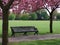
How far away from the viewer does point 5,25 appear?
11914 millimetres

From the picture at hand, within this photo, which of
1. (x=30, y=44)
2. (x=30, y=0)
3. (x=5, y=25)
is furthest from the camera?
(x=30, y=0)

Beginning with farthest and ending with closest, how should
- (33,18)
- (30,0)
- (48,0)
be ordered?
(33,18)
(48,0)
(30,0)

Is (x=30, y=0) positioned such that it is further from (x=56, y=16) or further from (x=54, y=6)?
(x=56, y=16)

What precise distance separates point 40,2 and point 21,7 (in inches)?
68.7

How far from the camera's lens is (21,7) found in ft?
71.0

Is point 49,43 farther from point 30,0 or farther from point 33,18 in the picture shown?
point 33,18

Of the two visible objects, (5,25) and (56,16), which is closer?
(5,25)

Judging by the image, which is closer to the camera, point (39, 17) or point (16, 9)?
point (16, 9)

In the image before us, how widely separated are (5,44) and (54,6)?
1145 centimetres

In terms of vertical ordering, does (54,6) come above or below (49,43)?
above

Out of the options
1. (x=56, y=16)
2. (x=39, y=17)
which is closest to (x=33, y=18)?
(x=39, y=17)

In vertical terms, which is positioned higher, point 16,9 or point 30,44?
point 16,9

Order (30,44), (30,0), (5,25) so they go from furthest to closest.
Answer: (30,0) < (30,44) < (5,25)

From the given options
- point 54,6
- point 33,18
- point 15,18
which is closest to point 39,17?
point 33,18
